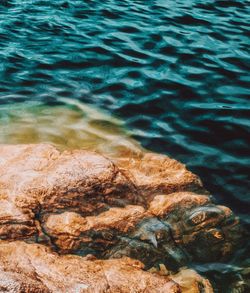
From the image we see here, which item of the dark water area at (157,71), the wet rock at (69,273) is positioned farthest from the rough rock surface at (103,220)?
the dark water area at (157,71)

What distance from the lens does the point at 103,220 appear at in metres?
4.20

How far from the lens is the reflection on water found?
5934mm

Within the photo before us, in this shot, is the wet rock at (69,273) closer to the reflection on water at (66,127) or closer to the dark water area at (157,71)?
the dark water area at (157,71)

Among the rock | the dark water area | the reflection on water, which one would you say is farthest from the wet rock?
the reflection on water

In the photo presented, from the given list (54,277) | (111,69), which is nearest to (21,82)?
(111,69)

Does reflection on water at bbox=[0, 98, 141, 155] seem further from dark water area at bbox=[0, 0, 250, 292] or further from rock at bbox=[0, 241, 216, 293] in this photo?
rock at bbox=[0, 241, 216, 293]

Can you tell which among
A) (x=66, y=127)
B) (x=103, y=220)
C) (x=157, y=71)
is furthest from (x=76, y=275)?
(x=157, y=71)

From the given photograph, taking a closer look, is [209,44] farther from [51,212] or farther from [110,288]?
[110,288]

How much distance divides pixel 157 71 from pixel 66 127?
119 inches

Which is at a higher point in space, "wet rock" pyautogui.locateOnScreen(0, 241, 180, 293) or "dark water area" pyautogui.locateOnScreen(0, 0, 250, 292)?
"dark water area" pyautogui.locateOnScreen(0, 0, 250, 292)

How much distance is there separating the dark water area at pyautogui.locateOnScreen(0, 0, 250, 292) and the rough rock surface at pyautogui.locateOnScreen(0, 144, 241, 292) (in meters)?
0.44

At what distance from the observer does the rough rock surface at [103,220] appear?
3588 mm

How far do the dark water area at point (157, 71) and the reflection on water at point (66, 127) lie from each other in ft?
0.92

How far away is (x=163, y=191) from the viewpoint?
4.75 metres
